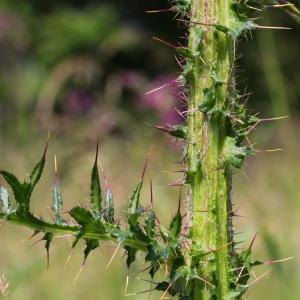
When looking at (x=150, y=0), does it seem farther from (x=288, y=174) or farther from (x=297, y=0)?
(x=297, y=0)

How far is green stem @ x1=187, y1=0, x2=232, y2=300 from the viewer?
141cm

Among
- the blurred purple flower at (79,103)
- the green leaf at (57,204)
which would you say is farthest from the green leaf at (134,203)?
the blurred purple flower at (79,103)

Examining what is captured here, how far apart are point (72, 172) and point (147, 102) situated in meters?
1.88

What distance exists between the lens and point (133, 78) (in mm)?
5891

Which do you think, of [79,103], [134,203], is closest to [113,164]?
[79,103]

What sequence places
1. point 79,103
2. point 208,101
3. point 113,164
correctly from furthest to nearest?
point 79,103, point 113,164, point 208,101

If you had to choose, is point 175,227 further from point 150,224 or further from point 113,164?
point 113,164

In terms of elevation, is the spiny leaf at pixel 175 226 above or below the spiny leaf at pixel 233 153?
below

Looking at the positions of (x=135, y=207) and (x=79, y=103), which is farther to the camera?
(x=79, y=103)

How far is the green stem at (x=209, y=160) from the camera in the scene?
1.41 meters

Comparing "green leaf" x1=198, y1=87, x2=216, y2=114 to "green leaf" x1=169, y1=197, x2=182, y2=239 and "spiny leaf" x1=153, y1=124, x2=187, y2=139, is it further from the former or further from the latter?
"green leaf" x1=169, y1=197, x2=182, y2=239

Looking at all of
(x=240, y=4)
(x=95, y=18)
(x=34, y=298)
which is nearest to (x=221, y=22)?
(x=240, y=4)

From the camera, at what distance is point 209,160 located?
1435 millimetres

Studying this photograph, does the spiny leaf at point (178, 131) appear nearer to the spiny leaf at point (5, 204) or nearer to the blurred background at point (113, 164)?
the blurred background at point (113, 164)
